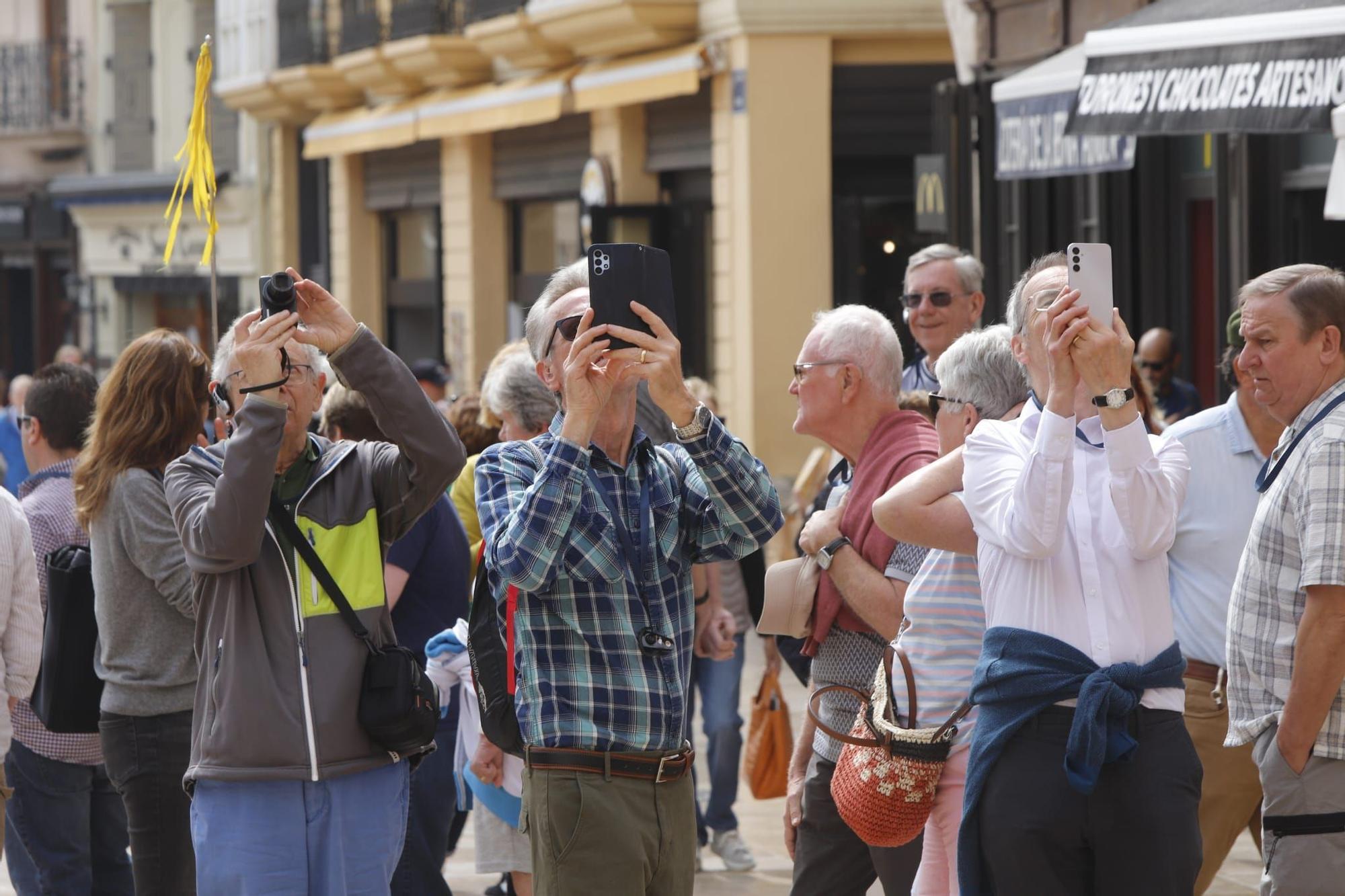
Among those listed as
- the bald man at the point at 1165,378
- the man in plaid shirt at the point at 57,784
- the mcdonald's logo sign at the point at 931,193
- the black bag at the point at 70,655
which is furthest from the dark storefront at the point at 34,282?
the black bag at the point at 70,655

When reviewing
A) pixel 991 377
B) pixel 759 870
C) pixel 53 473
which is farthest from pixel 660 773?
pixel 759 870

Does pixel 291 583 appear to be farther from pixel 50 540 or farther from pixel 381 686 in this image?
pixel 50 540

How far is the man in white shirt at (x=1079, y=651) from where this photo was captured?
158 inches

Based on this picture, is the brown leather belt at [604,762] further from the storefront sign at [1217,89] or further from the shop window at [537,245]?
the shop window at [537,245]

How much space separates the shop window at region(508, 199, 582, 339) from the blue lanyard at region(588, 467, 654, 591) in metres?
16.2

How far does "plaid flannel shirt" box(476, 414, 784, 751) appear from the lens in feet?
13.1

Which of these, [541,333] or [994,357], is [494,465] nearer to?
[541,333]

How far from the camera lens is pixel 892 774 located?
4.72m

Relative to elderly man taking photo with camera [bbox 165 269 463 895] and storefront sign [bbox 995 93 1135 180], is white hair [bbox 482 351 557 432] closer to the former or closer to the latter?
elderly man taking photo with camera [bbox 165 269 463 895]

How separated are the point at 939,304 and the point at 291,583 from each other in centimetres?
360

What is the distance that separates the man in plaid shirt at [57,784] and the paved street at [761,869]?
69.6 inches

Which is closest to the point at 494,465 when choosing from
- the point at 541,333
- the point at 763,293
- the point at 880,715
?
the point at 541,333

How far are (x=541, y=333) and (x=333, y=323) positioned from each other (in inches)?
19.1

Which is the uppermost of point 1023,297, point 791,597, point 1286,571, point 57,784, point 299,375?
point 1023,297
